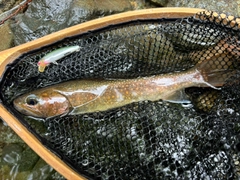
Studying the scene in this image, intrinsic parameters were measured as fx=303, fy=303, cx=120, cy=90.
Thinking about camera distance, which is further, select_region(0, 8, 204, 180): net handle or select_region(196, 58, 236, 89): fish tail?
select_region(196, 58, 236, 89): fish tail

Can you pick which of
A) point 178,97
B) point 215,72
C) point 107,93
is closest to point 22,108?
point 107,93

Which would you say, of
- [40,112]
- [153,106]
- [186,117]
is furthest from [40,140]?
[186,117]

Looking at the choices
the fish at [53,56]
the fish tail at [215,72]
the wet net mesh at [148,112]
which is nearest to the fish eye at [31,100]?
the wet net mesh at [148,112]

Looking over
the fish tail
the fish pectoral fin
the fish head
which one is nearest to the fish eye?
the fish head

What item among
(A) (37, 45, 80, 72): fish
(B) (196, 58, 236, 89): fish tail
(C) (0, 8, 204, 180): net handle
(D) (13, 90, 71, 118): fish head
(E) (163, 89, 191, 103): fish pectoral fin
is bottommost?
(E) (163, 89, 191, 103): fish pectoral fin

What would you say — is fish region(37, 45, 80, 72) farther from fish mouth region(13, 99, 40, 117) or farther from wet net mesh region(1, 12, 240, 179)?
fish mouth region(13, 99, 40, 117)

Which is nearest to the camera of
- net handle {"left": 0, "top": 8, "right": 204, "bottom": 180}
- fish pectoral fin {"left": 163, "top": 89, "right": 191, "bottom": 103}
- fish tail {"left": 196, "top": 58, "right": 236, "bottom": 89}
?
net handle {"left": 0, "top": 8, "right": 204, "bottom": 180}

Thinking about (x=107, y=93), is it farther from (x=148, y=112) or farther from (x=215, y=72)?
(x=215, y=72)
